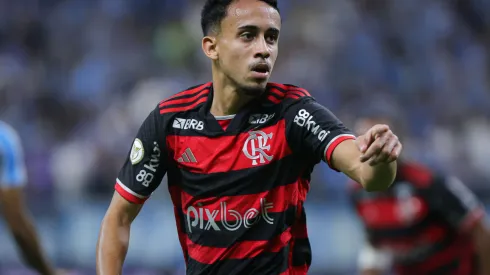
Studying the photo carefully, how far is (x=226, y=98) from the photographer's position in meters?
4.34

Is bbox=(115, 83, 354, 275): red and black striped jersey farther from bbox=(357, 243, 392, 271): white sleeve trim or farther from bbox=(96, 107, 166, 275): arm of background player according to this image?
bbox=(357, 243, 392, 271): white sleeve trim

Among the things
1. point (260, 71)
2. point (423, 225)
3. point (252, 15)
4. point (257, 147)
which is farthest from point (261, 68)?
point (423, 225)

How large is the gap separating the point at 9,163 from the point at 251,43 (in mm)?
2949

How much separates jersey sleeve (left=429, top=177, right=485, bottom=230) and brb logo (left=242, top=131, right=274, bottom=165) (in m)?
2.94

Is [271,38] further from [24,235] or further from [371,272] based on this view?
[371,272]

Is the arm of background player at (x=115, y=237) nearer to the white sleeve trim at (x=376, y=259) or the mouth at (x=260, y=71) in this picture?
the mouth at (x=260, y=71)

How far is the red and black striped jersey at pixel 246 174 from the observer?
13.5 feet

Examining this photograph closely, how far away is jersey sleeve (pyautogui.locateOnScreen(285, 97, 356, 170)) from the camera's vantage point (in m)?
3.89

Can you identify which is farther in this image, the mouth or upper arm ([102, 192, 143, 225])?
A: upper arm ([102, 192, 143, 225])

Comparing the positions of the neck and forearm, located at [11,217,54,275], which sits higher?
the neck

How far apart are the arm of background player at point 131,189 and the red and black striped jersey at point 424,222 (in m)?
2.98

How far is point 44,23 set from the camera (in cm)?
1308

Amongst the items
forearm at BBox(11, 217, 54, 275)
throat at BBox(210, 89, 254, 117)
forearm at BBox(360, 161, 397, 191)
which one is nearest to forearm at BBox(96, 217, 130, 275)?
throat at BBox(210, 89, 254, 117)

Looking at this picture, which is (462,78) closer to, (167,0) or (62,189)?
(167,0)
